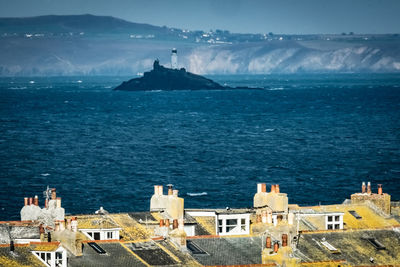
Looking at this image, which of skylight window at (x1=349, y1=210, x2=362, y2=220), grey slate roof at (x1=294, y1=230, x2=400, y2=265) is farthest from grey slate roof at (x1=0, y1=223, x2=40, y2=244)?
skylight window at (x1=349, y1=210, x2=362, y2=220)

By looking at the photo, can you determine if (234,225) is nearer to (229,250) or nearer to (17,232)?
(229,250)

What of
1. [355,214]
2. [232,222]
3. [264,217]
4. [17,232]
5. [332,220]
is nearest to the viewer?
[264,217]

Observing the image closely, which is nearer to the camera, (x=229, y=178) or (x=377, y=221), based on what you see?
(x=377, y=221)

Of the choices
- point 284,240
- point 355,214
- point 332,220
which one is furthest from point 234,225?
point 284,240

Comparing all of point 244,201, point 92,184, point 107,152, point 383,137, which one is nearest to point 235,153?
point 107,152

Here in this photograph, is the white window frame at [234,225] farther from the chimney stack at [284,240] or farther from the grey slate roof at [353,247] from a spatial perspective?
the chimney stack at [284,240]

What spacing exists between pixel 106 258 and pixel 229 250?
5.63 metres

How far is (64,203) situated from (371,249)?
6132 centimetres

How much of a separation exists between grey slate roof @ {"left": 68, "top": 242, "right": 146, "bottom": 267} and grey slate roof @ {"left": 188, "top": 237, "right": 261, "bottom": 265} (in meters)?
2.79

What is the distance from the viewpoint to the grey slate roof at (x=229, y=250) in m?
43.6

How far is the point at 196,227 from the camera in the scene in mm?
52000

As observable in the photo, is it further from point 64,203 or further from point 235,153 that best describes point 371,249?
point 235,153

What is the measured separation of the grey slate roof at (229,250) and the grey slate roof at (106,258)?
2.79 m

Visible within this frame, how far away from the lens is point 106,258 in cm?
4134
